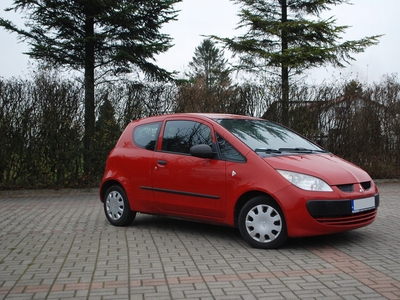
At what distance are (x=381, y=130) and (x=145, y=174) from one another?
9441 mm

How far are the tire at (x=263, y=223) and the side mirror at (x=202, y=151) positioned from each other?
2.86 feet

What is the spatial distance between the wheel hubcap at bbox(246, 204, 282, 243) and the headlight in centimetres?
43

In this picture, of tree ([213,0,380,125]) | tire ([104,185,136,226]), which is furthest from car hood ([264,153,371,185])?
tree ([213,0,380,125])

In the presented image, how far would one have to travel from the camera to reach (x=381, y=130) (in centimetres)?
1511

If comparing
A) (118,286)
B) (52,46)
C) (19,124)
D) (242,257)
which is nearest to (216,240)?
(242,257)

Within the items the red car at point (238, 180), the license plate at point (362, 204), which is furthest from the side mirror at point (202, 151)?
the license plate at point (362, 204)

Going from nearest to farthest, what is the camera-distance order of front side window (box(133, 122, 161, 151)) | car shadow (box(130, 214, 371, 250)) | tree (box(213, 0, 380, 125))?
1. car shadow (box(130, 214, 371, 250))
2. front side window (box(133, 122, 161, 151))
3. tree (box(213, 0, 380, 125))

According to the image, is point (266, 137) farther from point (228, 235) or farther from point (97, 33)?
point (97, 33)

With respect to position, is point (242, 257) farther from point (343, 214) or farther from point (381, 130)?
point (381, 130)

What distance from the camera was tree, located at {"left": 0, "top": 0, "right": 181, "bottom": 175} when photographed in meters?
17.4

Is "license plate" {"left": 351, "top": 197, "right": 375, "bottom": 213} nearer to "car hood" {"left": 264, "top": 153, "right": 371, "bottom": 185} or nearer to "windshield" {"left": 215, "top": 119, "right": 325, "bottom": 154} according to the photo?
"car hood" {"left": 264, "top": 153, "right": 371, "bottom": 185}

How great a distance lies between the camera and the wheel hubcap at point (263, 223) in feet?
21.0

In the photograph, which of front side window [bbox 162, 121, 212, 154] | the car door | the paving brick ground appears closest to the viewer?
the paving brick ground

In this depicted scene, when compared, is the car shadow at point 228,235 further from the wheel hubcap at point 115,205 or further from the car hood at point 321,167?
the car hood at point 321,167
